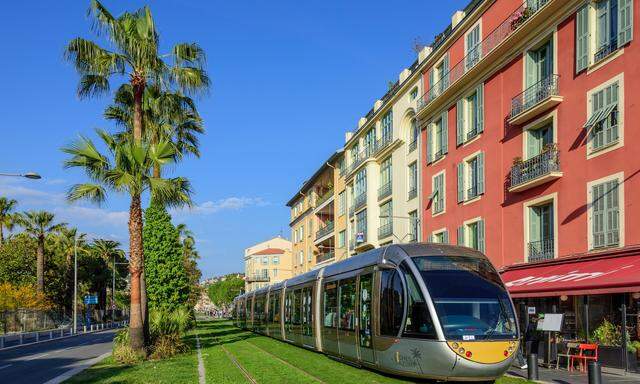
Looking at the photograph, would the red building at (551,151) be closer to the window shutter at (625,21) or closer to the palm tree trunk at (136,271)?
the window shutter at (625,21)

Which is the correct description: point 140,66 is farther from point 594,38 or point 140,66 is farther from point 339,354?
point 594,38

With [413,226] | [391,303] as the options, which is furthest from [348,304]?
[413,226]

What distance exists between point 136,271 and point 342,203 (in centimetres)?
3480

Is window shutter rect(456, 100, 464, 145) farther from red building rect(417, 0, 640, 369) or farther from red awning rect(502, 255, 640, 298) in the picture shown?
red awning rect(502, 255, 640, 298)

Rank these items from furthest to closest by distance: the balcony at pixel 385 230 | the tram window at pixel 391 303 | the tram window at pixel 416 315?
the balcony at pixel 385 230 < the tram window at pixel 391 303 < the tram window at pixel 416 315

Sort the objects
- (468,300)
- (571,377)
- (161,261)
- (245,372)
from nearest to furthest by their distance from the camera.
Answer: (468,300)
(571,377)
(245,372)
(161,261)

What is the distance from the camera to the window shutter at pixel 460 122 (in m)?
29.3

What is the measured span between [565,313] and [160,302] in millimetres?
22691

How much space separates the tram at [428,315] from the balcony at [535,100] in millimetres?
9291

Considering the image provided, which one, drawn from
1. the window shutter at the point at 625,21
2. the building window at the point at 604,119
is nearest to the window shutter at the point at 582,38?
the building window at the point at 604,119

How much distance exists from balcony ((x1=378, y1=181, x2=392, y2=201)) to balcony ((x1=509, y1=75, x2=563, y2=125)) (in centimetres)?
1659

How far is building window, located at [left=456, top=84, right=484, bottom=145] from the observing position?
2728 cm

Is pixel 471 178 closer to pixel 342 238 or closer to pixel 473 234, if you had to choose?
pixel 473 234

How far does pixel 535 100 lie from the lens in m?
22.9
